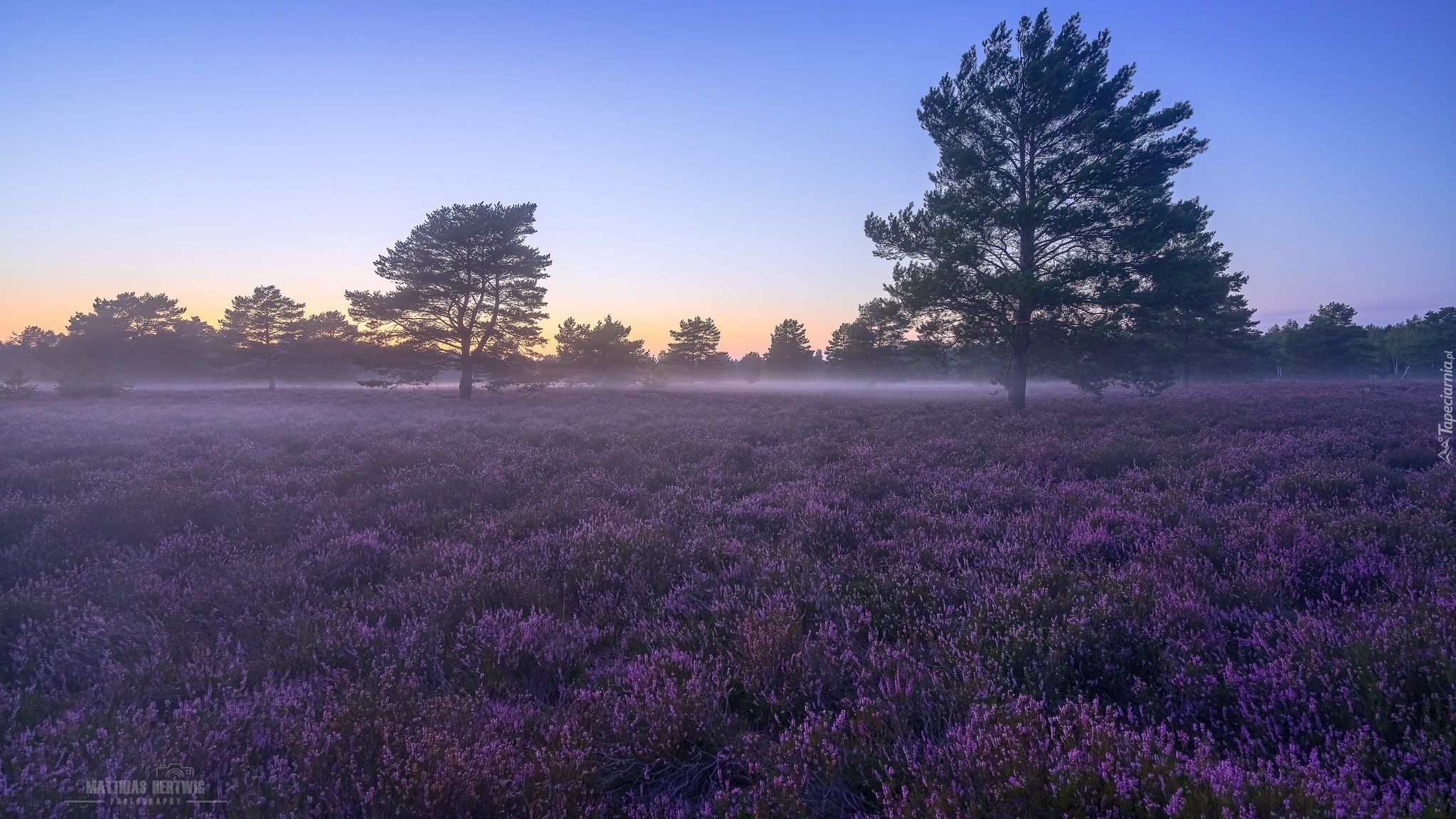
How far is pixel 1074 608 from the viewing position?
3504mm

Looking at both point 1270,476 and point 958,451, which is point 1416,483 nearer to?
point 1270,476

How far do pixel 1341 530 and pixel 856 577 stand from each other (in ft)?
13.6

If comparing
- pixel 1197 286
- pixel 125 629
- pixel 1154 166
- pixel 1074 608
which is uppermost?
pixel 1154 166

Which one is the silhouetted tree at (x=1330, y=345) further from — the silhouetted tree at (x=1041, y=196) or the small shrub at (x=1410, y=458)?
the small shrub at (x=1410, y=458)

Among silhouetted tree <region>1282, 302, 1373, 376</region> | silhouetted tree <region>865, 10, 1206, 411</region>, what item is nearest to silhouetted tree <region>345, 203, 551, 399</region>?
silhouetted tree <region>865, 10, 1206, 411</region>

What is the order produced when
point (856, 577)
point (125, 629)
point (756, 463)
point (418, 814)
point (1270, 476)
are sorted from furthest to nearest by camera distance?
point (756, 463) < point (1270, 476) < point (856, 577) < point (125, 629) < point (418, 814)

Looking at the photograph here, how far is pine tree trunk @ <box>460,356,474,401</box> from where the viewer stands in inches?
1014

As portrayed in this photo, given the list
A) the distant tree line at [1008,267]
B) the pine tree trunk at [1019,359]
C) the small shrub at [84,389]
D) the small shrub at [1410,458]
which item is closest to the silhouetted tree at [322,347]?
the distant tree line at [1008,267]

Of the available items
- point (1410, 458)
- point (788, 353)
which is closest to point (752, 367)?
point (788, 353)

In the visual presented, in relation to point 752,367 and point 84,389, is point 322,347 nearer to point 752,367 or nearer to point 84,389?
point 84,389

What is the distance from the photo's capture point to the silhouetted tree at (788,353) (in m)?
83.6

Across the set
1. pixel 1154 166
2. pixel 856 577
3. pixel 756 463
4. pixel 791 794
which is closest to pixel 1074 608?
pixel 856 577

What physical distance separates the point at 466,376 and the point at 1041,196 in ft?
78.1

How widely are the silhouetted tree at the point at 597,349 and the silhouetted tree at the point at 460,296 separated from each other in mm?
25922
